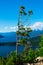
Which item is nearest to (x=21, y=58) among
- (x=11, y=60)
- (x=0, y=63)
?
(x=11, y=60)

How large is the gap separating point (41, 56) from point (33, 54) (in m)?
0.50

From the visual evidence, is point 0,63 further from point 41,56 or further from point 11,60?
point 41,56

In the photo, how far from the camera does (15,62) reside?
48.1 feet

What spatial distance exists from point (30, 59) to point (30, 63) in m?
0.28

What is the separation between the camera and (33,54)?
15781 mm

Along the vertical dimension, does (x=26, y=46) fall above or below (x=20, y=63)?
above

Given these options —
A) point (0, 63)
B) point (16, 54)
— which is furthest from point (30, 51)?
point (0, 63)

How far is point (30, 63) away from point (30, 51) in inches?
41.3

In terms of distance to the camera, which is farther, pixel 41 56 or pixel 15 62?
pixel 41 56

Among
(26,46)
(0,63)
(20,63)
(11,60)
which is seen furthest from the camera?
(26,46)

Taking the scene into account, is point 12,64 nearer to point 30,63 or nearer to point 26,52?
point 30,63

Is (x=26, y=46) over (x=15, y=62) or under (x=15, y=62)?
over

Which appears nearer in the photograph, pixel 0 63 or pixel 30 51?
pixel 0 63

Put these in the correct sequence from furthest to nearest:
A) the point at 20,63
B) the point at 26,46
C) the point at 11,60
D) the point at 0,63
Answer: the point at 26,46 → the point at 20,63 → the point at 11,60 → the point at 0,63
